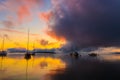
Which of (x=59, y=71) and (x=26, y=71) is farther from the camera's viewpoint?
(x=59, y=71)

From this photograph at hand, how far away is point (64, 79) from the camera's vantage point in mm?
32938

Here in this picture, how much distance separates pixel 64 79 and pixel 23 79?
6.21 meters

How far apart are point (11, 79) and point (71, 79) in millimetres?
9034

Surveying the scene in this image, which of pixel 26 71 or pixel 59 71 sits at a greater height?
pixel 26 71

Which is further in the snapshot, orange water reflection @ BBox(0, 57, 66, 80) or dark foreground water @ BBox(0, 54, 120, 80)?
dark foreground water @ BBox(0, 54, 120, 80)

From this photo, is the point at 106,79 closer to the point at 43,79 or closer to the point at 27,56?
the point at 43,79

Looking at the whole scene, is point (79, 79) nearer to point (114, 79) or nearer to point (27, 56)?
point (114, 79)

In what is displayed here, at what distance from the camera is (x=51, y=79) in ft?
107

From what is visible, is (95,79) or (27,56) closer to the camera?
(95,79)

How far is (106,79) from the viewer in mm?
33562

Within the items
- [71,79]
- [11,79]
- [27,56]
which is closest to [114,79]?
[71,79]

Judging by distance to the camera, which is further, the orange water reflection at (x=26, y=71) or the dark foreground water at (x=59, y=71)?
the dark foreground water at (x=59, y=71)

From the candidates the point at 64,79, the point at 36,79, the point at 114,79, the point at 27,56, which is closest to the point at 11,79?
the point at 36,79

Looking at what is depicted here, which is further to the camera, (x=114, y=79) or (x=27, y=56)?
(x=27, y=56)
